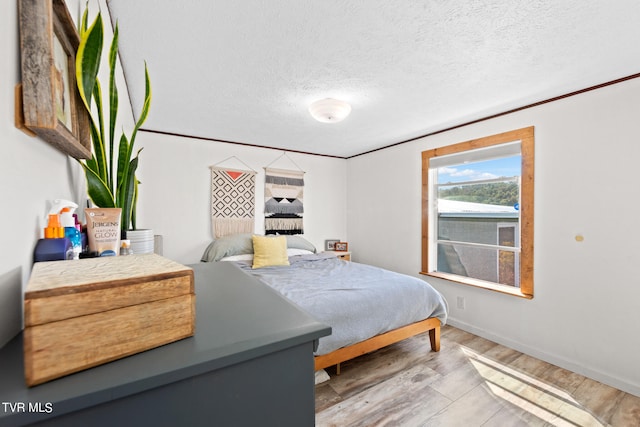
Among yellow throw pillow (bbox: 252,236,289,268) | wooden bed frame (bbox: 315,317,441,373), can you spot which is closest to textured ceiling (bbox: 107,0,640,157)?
yellow throw pillow (bbox: 252,236,289,268)

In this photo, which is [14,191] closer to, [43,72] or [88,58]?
[43,72]

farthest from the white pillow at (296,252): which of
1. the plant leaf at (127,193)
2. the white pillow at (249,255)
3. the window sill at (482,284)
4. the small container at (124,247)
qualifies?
the small container at (124,247)

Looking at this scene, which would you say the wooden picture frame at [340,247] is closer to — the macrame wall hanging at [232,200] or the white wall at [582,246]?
the macrame wall hanging at [232,200]

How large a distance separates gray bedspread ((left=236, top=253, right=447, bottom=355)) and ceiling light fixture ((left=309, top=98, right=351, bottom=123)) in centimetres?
144

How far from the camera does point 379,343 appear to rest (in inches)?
85.0

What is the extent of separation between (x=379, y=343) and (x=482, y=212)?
72.6 inches

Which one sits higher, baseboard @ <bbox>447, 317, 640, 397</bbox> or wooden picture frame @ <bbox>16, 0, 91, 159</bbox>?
wooden picture frame @ <bbox>16, 0, 91, 159</bbox>

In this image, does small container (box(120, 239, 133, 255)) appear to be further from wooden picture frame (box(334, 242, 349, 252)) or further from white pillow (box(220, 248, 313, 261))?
wooden picture frame (box(334, 242, 349, 252))

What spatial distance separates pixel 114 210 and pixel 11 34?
1.48 feet

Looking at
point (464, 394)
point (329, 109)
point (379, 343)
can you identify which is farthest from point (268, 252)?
point (464, 394)

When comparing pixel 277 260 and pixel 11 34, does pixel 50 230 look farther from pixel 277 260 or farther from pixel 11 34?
pixel 277 260

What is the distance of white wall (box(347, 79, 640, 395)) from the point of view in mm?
1979

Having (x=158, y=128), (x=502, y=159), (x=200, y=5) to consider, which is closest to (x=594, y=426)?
(x=502, y=159)

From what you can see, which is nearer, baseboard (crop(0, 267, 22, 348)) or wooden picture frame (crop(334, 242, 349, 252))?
baseboard (crop(0, 267, 22, 348))
